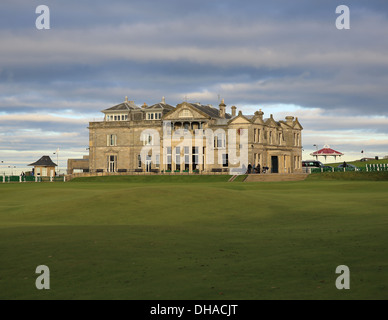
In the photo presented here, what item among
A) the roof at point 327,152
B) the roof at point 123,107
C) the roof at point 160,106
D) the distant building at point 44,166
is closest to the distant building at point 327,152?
the roof at point 327,152

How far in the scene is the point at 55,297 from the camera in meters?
9.88

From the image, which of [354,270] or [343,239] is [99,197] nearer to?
[343,239]

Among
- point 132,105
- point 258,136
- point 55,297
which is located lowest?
point 55,297

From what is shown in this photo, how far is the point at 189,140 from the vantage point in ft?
306

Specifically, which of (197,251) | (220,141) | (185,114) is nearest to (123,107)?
(185,114)

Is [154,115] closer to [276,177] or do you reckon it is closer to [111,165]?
[111,165]

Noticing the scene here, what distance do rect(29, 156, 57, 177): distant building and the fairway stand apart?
84.4 m

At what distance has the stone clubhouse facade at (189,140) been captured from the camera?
3524 inches

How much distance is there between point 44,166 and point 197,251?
4109 inches

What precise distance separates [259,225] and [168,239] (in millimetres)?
6290

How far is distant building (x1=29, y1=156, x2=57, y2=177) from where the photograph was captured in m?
110

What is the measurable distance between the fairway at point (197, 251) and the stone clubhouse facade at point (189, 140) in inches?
2393
